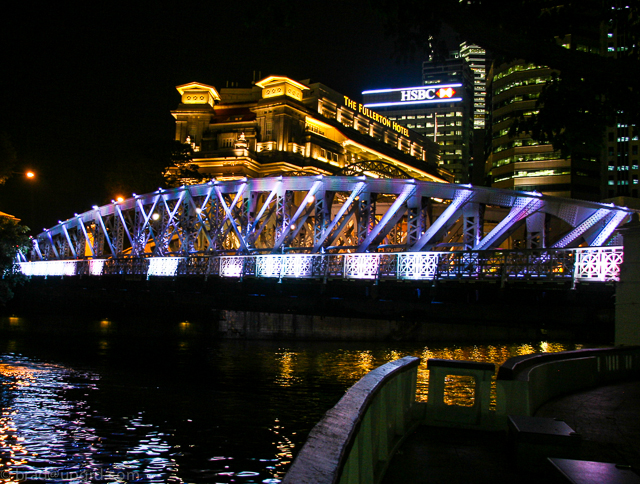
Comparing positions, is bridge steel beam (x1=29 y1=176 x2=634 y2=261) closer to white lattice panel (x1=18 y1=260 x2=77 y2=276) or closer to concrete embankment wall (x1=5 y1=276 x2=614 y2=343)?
concrete embankment wall (x1=5 y1=276 x2=614 y2=343)

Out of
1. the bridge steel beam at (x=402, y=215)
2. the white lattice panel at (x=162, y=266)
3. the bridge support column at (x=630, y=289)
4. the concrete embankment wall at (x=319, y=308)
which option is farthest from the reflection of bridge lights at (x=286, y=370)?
the bridge support column at (x=630, y=289)

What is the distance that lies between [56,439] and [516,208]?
86.6 ft

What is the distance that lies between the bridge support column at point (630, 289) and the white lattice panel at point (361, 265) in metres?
14.0

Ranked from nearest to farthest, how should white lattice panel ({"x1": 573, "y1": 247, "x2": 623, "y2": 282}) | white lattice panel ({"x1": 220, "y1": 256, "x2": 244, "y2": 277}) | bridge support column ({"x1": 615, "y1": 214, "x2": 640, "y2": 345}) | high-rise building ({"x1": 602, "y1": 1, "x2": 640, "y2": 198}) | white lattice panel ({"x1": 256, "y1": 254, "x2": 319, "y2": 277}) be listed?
1. bridge support column ({"x1": 615, "y1": 214, "x2": 640, "y2": 345})
2. white lattice panel ({"x1": 573, "y1": 247, "x2": 623, "y2": 282})
3. white lattice panel ({"x1": 256, "y1": 254, "x2": 319, "y2": 277})
4. white lattice panel ({"x1": 220, "y1": 256, "x2": 244, "y2": 277})
5. high-rise building ({"x1": 602, "y1": 1, "x2": 640, "y2": 198})

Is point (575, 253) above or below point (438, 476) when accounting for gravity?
above

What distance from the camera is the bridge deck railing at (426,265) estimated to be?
20.5 metres

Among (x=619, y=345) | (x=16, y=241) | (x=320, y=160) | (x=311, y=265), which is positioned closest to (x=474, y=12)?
(x=619, y=345)

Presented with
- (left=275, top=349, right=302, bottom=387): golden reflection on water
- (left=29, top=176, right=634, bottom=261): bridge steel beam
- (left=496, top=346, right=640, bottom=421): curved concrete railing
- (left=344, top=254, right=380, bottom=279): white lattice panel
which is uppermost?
(left=29, top=176, right=634, bottom=261): bridge steel beam

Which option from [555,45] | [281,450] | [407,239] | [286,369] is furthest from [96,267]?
[555,45]

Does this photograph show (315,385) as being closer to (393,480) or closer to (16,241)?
(393,480)

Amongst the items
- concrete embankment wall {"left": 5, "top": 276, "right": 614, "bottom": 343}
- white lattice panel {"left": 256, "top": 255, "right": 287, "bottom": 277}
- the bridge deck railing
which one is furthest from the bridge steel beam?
concrete embankment wall {"left": 5, "top": 276, "right": 614, "bottom": 343}

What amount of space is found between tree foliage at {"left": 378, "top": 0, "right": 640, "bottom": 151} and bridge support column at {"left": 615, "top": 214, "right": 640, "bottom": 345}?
365cm

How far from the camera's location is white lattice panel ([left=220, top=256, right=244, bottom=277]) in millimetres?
35094

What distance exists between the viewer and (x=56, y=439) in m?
14.1
